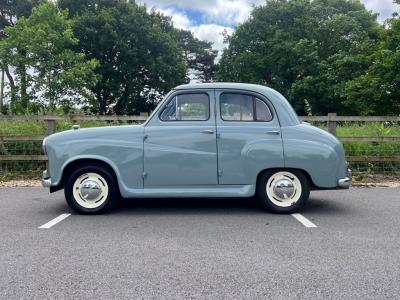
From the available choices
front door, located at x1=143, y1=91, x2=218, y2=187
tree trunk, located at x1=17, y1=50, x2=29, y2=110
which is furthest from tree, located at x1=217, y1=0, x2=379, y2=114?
front door, located at x1=143, y1=91, x2=218, y2=187

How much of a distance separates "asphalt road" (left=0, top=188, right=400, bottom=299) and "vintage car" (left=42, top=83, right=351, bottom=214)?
0.35 m

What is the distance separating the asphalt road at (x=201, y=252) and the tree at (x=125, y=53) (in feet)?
92.4

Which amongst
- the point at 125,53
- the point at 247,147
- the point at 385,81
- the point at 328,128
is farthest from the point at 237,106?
the point at 125,53

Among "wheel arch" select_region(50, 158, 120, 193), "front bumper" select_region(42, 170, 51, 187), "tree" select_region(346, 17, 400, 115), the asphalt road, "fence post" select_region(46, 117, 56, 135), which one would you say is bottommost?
the asphalt road

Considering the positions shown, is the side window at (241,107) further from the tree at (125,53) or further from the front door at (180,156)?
the tree at (125,53)

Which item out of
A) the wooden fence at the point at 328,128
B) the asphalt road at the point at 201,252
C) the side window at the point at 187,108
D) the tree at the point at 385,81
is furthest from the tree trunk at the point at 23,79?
the side window at the point at 187,108

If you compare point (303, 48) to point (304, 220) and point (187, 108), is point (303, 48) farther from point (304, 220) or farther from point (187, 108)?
point (304, 220)

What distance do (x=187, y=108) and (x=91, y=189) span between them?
5.73ft

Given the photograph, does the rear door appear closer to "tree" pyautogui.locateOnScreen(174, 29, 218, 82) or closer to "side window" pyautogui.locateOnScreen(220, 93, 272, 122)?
"side window" pyautogui.locateOnScreen(220, 93, 272, 122)

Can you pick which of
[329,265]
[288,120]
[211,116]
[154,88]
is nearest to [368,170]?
[288,120]

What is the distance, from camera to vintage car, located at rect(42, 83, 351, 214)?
5836 mm

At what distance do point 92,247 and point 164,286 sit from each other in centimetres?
135

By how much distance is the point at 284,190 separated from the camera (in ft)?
19.4

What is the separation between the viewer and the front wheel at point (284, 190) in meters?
5.90
